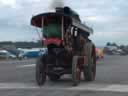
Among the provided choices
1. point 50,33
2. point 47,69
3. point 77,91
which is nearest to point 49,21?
point 50,33

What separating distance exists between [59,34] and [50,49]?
100 cm

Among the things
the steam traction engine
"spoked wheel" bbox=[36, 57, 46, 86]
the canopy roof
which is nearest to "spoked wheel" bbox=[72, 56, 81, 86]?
the steam traction engine

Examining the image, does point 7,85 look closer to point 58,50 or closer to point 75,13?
point 58,50

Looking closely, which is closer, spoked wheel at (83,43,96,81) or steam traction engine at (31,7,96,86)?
steam traction engine at (31,7,96,86)

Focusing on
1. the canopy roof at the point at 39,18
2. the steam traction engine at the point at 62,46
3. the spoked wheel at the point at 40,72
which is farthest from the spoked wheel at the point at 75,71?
the canopy roof at the point at 39,18

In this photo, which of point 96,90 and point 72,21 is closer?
point 96,90

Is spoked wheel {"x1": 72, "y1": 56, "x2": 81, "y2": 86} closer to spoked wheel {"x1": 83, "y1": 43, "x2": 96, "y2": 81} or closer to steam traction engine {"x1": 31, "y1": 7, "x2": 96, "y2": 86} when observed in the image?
steam traction engine {"x1": 31, "y1": 7, "x2": 96, "y2": 86}

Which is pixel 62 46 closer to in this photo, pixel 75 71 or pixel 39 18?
pixel 75 71

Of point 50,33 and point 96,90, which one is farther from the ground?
point 50,33

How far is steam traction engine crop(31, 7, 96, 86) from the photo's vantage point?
1694 centimetres

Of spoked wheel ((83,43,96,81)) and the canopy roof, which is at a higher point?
the canopy roof

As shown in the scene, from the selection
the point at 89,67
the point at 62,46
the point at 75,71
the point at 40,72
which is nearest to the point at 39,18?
the point at 62,46

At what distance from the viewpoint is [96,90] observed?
585 inches

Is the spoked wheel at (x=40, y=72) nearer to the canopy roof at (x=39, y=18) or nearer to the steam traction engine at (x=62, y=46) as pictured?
the steam traction engine at (x=62, y=46)
